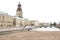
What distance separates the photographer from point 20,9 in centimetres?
13575

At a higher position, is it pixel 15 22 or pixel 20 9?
pixel 20 9

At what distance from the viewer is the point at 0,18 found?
315ft

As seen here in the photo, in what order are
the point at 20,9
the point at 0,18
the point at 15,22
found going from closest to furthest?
the point at 0,18 < the point at 15,22 < the point at 20,9

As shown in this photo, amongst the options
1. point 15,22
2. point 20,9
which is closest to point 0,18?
point 15,22

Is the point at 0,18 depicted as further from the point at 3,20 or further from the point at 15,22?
the point at 15,22

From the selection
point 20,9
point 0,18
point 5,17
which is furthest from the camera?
point 20,9

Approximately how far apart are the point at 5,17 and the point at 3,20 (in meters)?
4.22

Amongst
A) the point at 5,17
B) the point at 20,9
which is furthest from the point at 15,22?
the point at 5,17

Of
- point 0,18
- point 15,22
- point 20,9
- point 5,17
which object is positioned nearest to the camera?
point 0,18

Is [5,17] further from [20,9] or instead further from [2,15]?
[20,9]

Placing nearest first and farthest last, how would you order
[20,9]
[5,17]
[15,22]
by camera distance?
[5,17] → [15,22] → [20,9]

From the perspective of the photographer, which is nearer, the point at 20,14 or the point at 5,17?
the point at 5,17

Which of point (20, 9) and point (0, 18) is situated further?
point (20, 9)

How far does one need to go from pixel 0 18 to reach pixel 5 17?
6.79 metres
